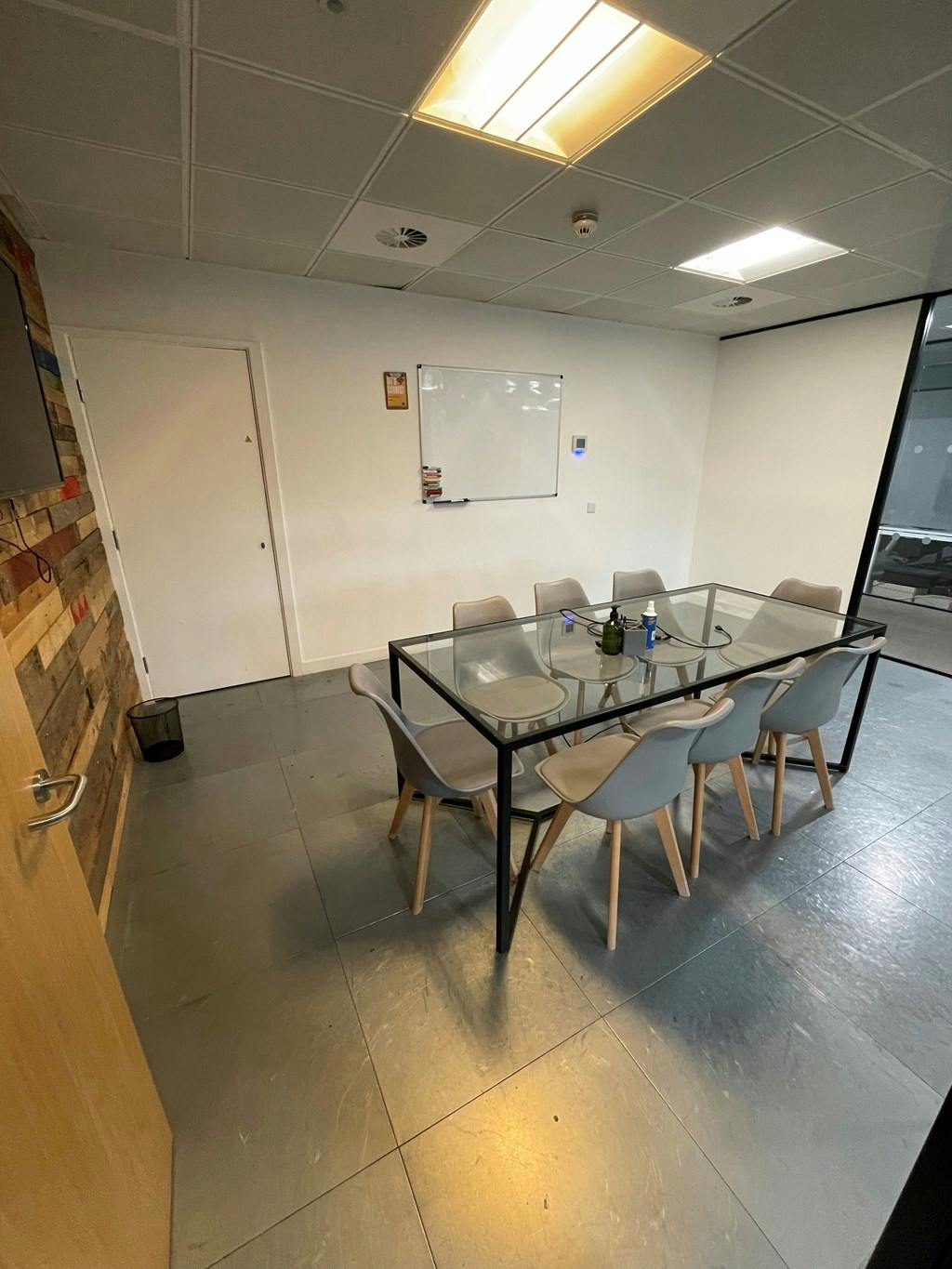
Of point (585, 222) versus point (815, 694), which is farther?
point (585, 222)

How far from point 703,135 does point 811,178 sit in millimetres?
602

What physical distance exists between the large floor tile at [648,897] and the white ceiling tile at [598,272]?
2.95 metres

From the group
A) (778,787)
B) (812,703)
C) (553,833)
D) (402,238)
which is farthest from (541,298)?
(553,833)

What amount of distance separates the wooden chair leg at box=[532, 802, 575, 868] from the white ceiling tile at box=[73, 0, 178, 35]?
2.38m

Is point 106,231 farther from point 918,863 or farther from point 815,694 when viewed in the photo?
point 918,863

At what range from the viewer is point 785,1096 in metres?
1.27

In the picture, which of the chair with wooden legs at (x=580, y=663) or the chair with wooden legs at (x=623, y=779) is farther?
the chair with wooden legs at (x=580, y=663)

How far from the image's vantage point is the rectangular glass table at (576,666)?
160cm

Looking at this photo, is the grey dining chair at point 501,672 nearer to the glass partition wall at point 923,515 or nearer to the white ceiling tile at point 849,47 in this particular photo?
the white ceiling tile at point 849,47

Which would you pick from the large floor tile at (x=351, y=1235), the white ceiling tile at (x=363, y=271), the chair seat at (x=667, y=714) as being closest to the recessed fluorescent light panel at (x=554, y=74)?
the white ceiling tile at (x=363, y=271)

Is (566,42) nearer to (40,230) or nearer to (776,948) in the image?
(40,230)

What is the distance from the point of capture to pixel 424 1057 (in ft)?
4.42

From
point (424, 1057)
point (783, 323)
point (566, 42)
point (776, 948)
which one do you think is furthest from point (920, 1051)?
point (783, 323)

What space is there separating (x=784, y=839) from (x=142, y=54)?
336 centimetres
